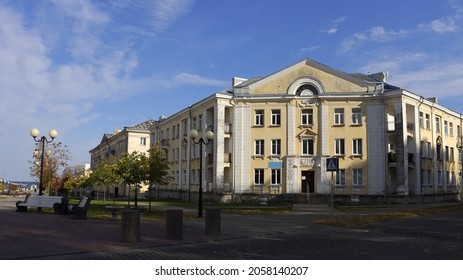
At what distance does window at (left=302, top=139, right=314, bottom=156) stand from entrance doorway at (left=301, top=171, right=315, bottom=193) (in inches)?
72.3

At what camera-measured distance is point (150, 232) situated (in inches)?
552

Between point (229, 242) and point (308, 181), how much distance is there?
30721mm

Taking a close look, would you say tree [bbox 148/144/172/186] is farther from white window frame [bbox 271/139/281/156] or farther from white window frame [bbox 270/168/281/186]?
white window frame [bbox 271/139/281/156]

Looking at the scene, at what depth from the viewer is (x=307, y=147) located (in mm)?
42531

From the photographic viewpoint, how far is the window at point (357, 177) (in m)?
41.4

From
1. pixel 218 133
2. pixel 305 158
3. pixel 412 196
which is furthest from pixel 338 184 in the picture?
pixel 218 133

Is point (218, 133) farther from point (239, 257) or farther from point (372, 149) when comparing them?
point (239, 257)

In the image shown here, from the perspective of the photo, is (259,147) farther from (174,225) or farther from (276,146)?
(174,225)

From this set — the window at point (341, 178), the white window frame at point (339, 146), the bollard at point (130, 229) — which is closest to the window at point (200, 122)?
the white window frame at point (339, 146)

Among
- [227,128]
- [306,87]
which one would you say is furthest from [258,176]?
[306,87]

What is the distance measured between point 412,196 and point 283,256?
3437 centimetres

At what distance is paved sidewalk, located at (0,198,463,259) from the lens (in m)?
9.89

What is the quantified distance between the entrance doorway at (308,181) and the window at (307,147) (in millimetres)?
1836

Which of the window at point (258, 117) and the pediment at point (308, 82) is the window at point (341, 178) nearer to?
the pediment at point (308, 82)
